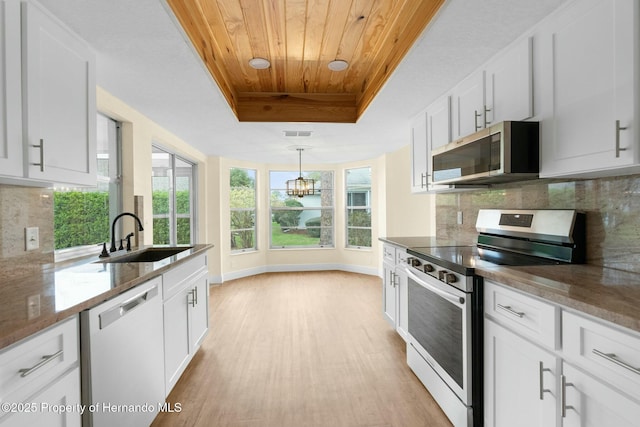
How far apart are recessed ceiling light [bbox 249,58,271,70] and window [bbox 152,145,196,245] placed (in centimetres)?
188

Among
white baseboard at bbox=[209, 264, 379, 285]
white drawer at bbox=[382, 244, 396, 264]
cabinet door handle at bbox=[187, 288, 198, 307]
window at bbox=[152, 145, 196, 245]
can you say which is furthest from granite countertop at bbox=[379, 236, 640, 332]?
white baseboard at bbox=[209, 264, 379, 285]

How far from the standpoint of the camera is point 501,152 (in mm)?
1718

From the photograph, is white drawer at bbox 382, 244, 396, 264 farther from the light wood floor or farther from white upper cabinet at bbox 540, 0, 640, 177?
white upper cabinet at bbox 540, 0, 640, 177

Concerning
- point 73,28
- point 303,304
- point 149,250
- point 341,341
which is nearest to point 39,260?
point 149,250

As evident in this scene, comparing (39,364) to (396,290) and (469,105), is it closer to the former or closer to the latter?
(396,290)

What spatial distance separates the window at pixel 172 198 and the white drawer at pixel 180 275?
57.3 inches

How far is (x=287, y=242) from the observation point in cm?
643

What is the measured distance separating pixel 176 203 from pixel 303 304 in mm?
2370

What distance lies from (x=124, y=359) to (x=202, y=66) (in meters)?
1.79

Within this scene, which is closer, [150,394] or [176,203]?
[150,394]

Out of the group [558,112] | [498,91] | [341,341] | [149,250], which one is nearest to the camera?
[558,112]

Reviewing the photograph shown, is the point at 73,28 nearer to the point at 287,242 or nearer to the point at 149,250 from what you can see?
the point at 149,250

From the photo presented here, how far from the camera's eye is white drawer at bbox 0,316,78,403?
0.86m

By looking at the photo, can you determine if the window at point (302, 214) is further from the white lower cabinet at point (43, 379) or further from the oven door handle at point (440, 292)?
the white lower cabinet at point (43, 379)
